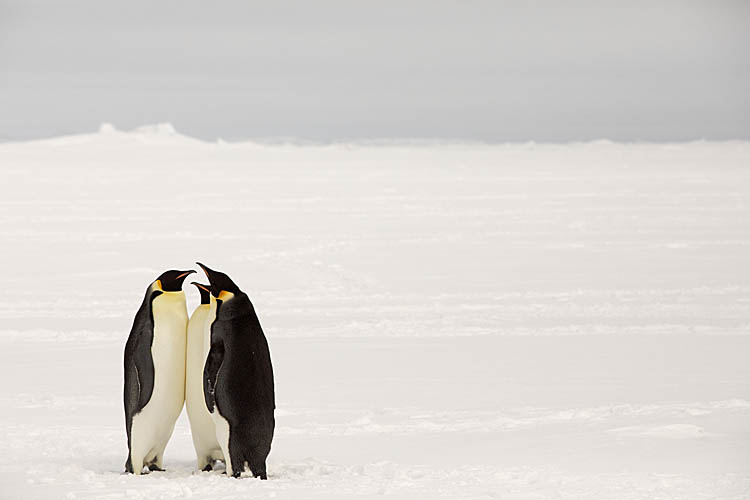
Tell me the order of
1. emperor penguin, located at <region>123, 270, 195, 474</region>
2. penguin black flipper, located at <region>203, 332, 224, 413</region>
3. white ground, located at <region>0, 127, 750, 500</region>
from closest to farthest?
penguin black flipper, located at <region>203, 332, 224, 413</region> → emperor penguin, located at <region>123, 270, 195, 474</region> → white ground, located at <region>0, 127, 750, 500</region>

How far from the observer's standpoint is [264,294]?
10.4 m

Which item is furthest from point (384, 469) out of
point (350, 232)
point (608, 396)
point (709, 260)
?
point (350, 232)

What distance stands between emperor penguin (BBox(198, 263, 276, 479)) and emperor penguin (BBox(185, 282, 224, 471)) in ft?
0.24

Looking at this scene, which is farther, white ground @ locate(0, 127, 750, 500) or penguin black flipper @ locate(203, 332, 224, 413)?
white ground @ locate(0, 127, 750, 500)

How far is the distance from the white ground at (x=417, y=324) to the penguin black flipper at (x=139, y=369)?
27 centimetres

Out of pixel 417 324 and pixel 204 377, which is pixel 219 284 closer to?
pixel 204 377

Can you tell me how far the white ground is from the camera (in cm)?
403

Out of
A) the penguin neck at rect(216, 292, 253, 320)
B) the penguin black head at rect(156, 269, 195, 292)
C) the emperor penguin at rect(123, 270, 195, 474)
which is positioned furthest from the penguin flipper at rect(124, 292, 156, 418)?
the penguin neck at rect(216, 292, 253, 320)

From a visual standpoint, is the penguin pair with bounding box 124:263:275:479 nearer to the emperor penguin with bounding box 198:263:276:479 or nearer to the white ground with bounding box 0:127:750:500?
the emperor penguin with bounding box 198:263:276:479

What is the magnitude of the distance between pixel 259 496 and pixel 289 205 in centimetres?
1430

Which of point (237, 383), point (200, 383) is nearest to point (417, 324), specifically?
point (200, 383)

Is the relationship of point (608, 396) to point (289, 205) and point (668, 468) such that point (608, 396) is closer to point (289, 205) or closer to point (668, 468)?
point (668, 468)

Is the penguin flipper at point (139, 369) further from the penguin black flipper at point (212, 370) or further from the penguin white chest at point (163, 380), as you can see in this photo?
the penguin black flipper at point (212, 370)

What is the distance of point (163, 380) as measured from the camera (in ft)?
12.8
